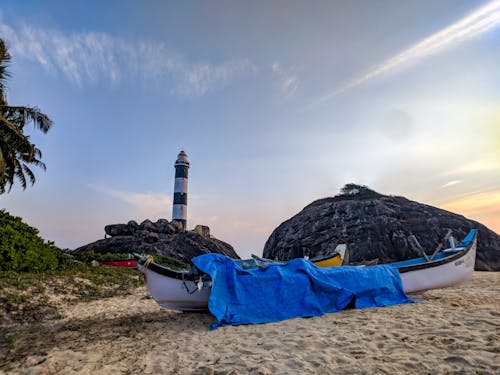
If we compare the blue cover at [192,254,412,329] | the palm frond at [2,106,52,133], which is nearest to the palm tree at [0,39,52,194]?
the palm frond at [2,106,52,133]

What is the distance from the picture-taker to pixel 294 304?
723 centimetres

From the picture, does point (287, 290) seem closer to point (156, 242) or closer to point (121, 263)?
point (121, 263)

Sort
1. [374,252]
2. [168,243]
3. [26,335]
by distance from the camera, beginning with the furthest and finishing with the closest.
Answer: [168,243] → [374,252] → [26,335]

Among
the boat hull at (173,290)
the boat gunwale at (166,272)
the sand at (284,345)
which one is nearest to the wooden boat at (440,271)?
the sand at (284,345)

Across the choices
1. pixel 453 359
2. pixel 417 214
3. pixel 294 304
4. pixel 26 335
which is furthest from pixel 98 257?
pixel 417 214

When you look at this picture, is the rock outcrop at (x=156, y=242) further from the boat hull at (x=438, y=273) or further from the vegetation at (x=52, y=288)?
the boat hull at (x=438, y=273)

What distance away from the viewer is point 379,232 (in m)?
24.7

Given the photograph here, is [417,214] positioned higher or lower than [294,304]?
higher

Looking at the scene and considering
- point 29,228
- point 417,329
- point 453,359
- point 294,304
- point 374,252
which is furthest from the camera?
point 374,252

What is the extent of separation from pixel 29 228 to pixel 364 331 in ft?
47.8

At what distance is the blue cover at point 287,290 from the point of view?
6.94 metres

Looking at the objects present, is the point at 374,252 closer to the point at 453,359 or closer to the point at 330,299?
the point at 330,299

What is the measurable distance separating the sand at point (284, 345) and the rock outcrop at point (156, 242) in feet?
73.0

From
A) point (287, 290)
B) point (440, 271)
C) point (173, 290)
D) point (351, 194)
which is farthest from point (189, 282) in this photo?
point (351, 194)
